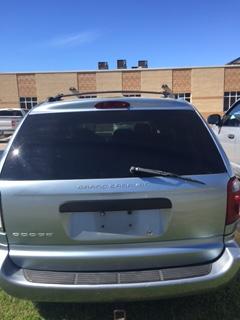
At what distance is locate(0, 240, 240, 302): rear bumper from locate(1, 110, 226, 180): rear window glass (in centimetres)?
66

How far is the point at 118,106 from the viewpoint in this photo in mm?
3010

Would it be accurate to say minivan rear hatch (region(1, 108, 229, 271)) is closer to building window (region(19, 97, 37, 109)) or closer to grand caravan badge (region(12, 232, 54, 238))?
grand caravan badge (region(12, 232, 54, 238))

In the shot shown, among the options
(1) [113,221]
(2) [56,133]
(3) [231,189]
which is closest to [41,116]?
(2) [56,133]

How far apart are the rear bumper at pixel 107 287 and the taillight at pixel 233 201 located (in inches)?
12.0

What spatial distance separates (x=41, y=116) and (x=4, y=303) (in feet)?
5.85

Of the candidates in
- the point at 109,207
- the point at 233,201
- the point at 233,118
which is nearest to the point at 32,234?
Answer: the point at 109,207

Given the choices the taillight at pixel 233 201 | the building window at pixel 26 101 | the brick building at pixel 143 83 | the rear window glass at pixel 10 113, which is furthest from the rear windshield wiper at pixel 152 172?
the building window at pixel 26 101

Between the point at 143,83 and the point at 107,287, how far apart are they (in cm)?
4370

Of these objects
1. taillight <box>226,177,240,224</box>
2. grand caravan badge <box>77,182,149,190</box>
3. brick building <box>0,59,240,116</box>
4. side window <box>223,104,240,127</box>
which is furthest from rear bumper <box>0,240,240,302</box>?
brick building <box>0,59,240,116</box>

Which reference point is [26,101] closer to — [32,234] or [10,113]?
[10,113]

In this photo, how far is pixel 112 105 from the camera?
9.90 feet

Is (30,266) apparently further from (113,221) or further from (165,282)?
(165,282)

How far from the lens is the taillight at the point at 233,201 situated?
107 inches

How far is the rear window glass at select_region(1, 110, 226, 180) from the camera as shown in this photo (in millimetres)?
2678
